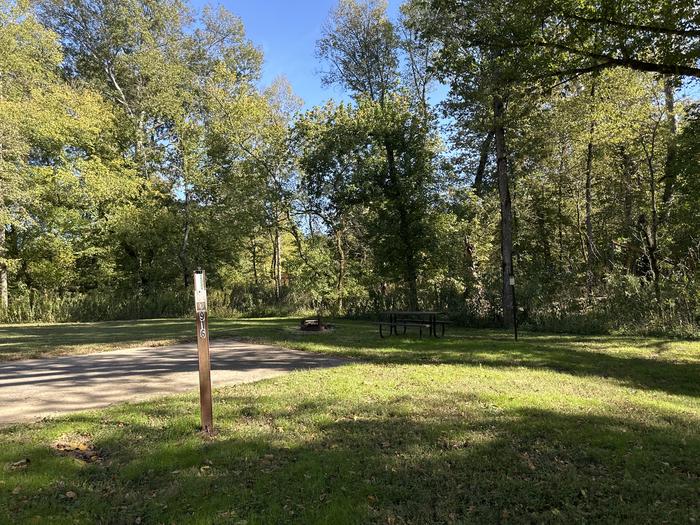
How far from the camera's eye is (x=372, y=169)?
18484 mm

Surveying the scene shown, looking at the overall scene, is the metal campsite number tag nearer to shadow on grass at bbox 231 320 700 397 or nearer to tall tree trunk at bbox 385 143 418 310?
shadow on grass at bbox 231 320 700 397

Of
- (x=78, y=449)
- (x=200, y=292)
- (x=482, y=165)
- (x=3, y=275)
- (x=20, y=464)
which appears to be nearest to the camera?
(x=20, y=464)

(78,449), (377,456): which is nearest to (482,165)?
(377,456)

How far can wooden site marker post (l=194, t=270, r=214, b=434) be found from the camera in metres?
4.00

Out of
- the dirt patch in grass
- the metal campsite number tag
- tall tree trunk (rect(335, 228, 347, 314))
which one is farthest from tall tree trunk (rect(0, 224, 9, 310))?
the metal campsite number tag

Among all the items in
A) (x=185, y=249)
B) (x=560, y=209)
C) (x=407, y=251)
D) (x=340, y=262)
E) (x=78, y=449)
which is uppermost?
(x=560, y=209)

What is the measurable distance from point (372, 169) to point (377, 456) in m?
15.6

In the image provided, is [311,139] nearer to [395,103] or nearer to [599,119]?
[395,103]

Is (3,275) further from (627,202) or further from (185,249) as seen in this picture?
(627,202)

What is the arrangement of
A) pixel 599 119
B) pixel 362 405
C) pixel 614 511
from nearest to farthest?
pixel 614 511 < pixel 362 405 < pixel 599 119

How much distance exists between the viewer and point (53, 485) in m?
3.22

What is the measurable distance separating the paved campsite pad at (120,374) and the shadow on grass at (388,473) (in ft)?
3.49

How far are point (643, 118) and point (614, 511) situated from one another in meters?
16.2

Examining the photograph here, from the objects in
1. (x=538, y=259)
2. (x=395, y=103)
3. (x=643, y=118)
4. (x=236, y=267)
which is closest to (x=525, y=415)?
(x=643, y=118)
